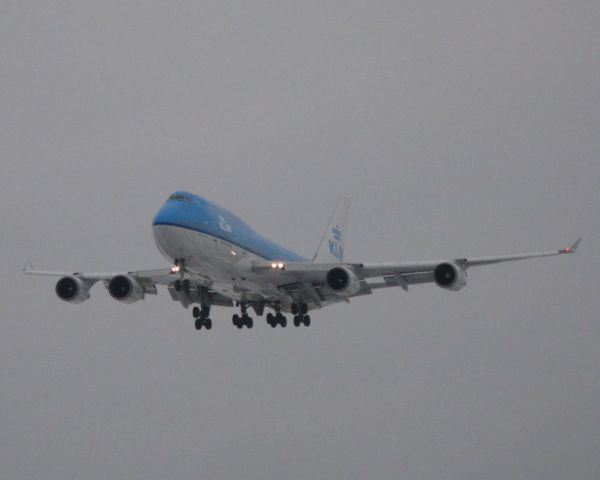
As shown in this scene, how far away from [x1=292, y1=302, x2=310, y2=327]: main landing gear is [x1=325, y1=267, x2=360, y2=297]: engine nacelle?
451 centimetres

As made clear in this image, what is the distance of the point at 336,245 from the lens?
7688 cm

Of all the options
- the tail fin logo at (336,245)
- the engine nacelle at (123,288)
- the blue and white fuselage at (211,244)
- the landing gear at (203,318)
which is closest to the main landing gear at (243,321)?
the landing gear at (203,318)

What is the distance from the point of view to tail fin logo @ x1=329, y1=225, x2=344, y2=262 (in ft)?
249

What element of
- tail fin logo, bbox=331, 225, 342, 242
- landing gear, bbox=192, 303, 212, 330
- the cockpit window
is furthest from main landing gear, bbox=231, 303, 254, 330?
tail fin logo, bbox=331, 225, 342, 242

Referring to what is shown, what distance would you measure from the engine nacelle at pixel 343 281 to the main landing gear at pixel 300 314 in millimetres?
4510

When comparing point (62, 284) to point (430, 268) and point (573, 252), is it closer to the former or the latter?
point (430, 268)

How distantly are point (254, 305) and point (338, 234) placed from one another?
1611 cm

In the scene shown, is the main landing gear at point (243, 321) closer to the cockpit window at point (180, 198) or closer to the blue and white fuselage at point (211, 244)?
the blue and white fuselage at point (211, 244)

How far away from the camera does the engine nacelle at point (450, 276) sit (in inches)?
2194

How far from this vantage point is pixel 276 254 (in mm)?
60875

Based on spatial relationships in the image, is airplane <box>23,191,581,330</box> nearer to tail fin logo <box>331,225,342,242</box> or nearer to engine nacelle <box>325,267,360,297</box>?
engine nacelle <box>325,267,360,297</box>

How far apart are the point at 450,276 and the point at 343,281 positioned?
544 cm

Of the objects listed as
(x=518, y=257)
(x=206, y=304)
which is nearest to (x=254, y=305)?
(x=206, y=304)

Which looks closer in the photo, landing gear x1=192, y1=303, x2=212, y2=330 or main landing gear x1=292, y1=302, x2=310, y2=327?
main landing gear x1=292, y1=302, x2=310, y2=327
